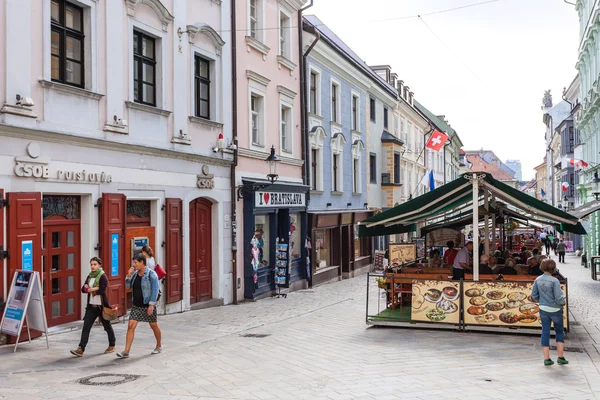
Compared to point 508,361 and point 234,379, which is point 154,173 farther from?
point 508,361

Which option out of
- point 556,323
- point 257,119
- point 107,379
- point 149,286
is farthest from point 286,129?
point 107,379

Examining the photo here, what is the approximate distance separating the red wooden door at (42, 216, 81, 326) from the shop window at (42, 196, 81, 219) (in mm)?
97

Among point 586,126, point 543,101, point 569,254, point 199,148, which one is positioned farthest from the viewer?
point 543,101

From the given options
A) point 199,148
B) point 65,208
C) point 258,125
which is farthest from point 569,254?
point 65,208

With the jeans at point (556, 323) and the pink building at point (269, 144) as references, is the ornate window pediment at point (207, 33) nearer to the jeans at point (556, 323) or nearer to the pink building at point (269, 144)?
the pink building at point (269, 144)

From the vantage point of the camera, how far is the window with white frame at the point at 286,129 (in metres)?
22.4

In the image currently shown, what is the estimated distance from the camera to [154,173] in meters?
14.6

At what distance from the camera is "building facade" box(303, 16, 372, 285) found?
83.5 feet

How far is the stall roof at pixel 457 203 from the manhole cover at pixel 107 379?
6.70 m

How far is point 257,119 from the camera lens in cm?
2023

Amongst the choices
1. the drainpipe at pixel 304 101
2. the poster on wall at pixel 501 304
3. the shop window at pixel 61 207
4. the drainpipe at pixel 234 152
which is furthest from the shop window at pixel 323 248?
the shop window at pixel 61 207

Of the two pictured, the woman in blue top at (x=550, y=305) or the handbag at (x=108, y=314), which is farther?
the handbag at (x=108, y=314)

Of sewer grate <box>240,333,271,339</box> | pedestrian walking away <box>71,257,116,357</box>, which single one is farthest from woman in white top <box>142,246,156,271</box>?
pedestrian walking away <box>71,257,116,357</box>

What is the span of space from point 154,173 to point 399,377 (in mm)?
7874
